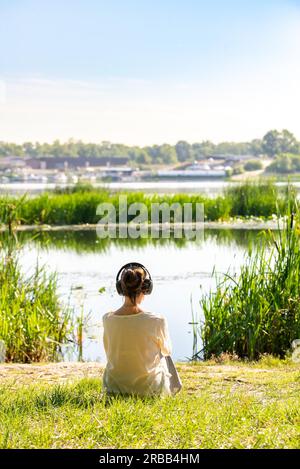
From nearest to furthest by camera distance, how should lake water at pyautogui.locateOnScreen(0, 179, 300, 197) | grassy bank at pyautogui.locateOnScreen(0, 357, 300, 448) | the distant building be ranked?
grassy bank at pyautogui.locateOnScreen(0, 357, 300, 448) < lake water at pyautogui.locateOnScreen(0, 179, 300, 197) < the distant building

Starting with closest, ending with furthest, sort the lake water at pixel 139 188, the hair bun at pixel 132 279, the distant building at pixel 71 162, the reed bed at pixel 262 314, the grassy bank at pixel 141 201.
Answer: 1. the hair bun at pixel 132 279
2. the reed bed at pixel 262 314
3. the grassy bank at pixel 141 201
4. the lake water at pixel 139 188
5. the distant building at pixel 71 162

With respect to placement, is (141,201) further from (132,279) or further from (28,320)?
(132,279)

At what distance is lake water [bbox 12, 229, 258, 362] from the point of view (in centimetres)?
666

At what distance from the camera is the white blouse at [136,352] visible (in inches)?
137

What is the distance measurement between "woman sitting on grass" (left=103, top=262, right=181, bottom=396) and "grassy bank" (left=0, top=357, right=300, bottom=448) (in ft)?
0.29

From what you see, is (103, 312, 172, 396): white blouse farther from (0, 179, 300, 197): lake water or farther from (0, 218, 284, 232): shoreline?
(0, 218, 284, 232): shoreline

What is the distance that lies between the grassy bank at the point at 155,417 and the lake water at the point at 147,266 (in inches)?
62.3

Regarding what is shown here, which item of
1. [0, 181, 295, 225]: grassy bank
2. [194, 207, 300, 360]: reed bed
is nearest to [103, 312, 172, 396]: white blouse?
[194, 207, 300, 360]: reed bed

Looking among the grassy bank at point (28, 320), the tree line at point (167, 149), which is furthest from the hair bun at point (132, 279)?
the tree line at point (167, 149)

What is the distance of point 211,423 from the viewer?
10.3ft

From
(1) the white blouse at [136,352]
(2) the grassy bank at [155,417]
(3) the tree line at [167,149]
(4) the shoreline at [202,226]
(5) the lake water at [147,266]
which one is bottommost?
(5) the lake water at [147,266]

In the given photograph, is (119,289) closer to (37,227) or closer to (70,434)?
(70,434)

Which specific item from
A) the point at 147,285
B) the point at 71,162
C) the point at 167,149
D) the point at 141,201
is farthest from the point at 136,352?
the point at 167,149

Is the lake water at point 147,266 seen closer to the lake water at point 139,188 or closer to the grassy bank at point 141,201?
the lake water at point 139,188
